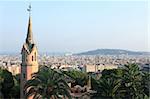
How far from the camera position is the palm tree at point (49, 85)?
20.2 meters

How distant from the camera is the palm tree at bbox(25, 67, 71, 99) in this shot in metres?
20.2

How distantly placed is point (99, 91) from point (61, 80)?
25.3 feet

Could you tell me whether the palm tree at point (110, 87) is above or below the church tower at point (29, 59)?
below

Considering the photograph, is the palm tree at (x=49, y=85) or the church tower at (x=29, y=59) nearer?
the palm tree at (x=49, y=85)

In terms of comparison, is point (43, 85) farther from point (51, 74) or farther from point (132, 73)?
point (132, 73)

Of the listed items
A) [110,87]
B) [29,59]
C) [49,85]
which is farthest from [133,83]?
[49,85]

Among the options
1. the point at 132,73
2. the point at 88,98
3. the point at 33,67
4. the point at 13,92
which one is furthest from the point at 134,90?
the point at 13,92

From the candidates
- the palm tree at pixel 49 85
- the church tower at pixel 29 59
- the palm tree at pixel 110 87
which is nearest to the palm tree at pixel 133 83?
Answer: the palm tree at pixel 110 87

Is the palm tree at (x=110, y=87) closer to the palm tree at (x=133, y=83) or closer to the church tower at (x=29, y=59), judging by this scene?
the palm tree at (x=133, y=83)

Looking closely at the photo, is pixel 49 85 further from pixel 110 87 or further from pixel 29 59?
pixel 110 87

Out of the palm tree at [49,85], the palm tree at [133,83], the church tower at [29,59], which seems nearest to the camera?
the palm tree at [49,85]

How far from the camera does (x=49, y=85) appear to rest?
2023cm

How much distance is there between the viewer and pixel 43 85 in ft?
66.3

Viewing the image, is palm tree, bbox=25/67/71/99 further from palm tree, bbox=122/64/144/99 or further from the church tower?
palm tree, bbox=122/64/144/99
